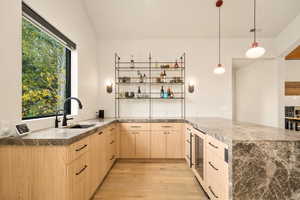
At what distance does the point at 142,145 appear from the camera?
130 inches

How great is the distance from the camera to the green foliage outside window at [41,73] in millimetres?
1911

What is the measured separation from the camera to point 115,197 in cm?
213

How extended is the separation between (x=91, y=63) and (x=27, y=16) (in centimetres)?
174

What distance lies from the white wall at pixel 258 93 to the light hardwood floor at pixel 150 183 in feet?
9.05

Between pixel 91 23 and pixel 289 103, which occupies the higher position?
pixel 91 23

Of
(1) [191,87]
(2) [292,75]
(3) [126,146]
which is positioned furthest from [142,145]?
(2) [292,75]

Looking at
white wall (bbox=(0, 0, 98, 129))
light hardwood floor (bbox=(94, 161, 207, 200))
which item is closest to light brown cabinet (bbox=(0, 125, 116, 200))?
white wall (bbox=(0, 0, 98, 129))

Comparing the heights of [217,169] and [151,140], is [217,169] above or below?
above

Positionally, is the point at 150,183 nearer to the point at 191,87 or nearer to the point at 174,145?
the point at 174,145

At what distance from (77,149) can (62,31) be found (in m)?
1.81

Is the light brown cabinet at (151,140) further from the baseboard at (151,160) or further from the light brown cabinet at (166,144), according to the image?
the baseboard at (151,160)

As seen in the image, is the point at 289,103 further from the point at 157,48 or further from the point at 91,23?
the point at 91,23

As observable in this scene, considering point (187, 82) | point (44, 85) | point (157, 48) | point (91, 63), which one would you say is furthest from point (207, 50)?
point (44, 85)

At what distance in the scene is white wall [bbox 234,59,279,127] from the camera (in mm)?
3967
